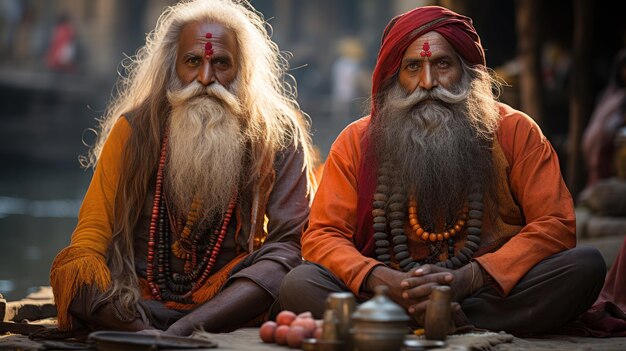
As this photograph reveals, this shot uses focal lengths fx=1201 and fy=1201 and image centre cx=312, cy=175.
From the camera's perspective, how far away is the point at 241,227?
19.2 ft

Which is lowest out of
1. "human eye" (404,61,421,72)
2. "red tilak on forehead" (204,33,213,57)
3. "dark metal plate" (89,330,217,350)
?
"dark metal plate" (89,330,217,350)

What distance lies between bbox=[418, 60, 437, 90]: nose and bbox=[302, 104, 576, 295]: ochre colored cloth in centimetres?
39

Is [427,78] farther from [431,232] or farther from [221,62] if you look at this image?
[221,62]

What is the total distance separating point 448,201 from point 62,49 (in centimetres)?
3111

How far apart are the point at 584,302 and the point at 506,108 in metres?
1.02

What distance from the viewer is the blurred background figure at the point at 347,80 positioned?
34.3m

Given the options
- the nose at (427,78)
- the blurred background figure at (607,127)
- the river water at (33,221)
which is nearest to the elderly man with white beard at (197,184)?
the nose at (427,78)

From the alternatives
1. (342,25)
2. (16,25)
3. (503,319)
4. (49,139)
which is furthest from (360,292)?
(342,25)

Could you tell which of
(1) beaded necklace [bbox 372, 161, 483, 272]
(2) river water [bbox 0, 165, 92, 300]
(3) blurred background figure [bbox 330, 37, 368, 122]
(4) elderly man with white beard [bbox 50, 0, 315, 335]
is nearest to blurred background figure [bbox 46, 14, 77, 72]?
(3) blurred background figure [bbox 330, 37, 368, 122]

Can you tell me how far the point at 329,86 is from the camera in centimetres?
4028

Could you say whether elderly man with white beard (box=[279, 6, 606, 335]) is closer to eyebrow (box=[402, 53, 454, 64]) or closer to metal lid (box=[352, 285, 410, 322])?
eyebrow (box=[402, 53, 454, 64])

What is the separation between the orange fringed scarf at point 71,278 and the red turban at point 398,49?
118cm

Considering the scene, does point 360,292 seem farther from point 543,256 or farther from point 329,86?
point 329,86

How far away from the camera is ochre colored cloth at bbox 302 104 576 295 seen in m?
5.20
